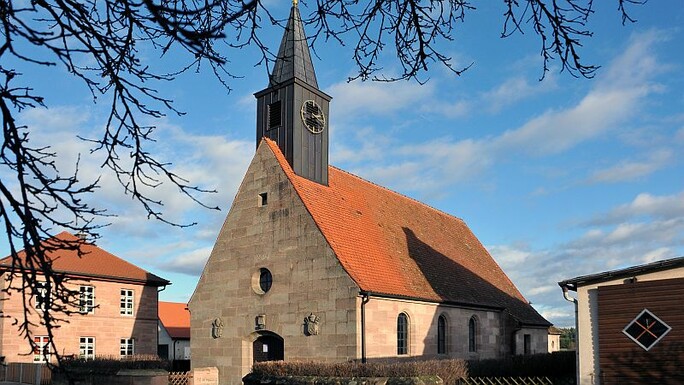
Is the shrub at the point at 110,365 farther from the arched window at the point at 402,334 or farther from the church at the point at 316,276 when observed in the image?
the arched window at the point at 402,334

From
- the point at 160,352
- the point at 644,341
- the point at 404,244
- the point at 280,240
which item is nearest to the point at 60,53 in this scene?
the point at 644,341

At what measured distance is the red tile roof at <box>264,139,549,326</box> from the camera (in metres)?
23.0

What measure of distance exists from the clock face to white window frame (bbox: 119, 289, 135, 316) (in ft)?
51.6

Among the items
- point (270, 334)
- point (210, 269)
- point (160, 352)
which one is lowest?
point (160, 352)

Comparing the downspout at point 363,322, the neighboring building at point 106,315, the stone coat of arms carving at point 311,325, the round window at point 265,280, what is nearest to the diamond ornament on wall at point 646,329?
the downspout at point 363,322

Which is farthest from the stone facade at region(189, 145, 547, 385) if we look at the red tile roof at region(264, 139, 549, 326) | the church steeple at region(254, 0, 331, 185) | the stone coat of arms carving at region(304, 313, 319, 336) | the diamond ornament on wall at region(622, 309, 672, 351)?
the diamond ornament on wall at region(622, 309, 672, 351)

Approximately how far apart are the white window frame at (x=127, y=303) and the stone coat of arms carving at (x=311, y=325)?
16.3 m

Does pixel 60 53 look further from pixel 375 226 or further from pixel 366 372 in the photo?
pixel 375 226

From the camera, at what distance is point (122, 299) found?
34.5 meters

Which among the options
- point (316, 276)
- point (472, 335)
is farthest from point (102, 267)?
point (472, 335)

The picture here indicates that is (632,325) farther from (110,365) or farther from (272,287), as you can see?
(110,365)

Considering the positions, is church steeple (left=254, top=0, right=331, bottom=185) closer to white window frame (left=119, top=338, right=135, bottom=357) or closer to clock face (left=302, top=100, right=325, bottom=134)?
clock face (left=302, top=100, right=325, bottom=134)

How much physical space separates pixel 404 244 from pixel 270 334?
276 inches

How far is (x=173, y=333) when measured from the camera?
162ft
